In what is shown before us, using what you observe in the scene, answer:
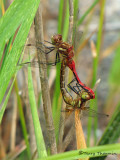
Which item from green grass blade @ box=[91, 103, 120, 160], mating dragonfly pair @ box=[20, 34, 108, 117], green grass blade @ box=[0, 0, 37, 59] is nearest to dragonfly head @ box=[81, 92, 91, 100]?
mating dragonfly pair @ box=[20, 34, 108, 117]

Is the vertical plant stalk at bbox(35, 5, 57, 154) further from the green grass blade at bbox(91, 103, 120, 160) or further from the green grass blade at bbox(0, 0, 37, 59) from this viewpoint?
the green grass blade at bbox(91, 103, 120, 160)

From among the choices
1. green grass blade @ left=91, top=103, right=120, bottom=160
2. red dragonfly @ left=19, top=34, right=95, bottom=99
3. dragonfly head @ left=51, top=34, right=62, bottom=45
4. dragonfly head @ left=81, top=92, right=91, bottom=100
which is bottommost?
green grass blade @ left=91, top=103, right=120, bottom=160

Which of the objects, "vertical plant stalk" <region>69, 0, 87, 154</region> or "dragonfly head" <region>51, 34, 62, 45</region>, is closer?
"vertical plant stalk" <region>69, 0, 87, 154</region>

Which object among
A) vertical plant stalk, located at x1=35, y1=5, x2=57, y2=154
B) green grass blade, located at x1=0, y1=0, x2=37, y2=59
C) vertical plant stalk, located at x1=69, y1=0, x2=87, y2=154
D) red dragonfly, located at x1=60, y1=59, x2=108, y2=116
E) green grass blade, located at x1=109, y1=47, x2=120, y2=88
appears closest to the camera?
green grass blade, located at x1=0, y1=0, x2=37, y2=59

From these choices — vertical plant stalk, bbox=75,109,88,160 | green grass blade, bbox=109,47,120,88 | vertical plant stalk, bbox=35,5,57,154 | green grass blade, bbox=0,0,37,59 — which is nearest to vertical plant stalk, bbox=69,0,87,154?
vertical plant stalk, bbox=75,109,88,160

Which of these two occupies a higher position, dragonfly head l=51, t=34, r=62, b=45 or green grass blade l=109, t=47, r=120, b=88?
dragonfly head l=51, t=34, r=62, b=45

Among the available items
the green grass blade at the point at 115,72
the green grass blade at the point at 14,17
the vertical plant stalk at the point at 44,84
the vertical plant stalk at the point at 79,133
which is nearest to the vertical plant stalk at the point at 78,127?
the vertical plant stalk at the point at 79,133

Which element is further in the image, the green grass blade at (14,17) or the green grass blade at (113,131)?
the green grass blade at (113,131)

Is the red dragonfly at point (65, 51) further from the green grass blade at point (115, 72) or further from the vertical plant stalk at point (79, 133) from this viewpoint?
the green grass blade at point (115, 72)

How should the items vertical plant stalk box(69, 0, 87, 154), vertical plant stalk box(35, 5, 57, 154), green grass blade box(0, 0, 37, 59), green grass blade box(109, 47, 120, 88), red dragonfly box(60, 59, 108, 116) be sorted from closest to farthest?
1. green grass blade box(0, 0, 37, 59)
2. vertical plant stalk box(35, 5, 57, 154)
3. vertical plant stalk box(69, 0, 87, 154)
4. red dragonfly box(60, 59, 108, 116)
5. green grass blade box(109, 47, 120, 88)

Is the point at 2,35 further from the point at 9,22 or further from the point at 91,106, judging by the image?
the point at 91,106

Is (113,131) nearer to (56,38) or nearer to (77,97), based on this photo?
(77,97)

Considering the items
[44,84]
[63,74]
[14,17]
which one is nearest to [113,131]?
[63,74]
